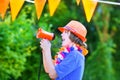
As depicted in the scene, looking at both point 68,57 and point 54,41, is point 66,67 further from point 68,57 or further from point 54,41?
point 54,41

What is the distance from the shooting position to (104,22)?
40.7 feet

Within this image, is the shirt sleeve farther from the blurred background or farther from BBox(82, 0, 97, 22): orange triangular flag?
BBox(82, 0, 97, 22): orange triangular flag

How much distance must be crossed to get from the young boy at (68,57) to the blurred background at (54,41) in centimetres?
26

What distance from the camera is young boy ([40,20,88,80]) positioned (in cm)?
437

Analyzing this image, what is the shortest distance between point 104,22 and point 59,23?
1.62 meters

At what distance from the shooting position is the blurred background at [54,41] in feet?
22.7

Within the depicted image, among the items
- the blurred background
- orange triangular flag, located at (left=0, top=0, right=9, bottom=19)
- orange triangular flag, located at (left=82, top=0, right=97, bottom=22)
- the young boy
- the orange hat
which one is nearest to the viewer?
the young boy

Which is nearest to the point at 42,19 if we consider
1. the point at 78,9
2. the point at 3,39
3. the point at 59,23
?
the point at 3,39

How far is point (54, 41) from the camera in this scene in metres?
6.54

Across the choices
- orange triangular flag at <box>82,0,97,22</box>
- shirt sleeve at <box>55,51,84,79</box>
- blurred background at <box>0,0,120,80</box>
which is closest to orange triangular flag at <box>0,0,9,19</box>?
blurred background at <box>0,0,120,80</box>

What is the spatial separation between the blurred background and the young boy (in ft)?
0.87

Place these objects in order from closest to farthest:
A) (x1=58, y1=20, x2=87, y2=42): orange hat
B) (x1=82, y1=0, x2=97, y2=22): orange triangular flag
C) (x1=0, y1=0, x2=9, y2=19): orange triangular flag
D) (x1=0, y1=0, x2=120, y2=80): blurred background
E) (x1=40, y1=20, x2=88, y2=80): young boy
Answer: (x1=40, y1=20, x2=88, y2=80): young boy
(x1=58, y1=20, x2=87, y2=42): orange hat
(x1=0, y1=0, x2=9, y2=19): orange triangular flag
(x1=82, y1=0, x2=97, y2=22): orange triangular flag
(x1=0, y1=0, x2=120, y2=80): blurred background

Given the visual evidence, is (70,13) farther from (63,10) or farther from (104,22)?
(104,22)

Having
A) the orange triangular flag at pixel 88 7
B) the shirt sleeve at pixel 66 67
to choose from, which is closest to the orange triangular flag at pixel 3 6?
the orange triangular flag at pixel 88 7
